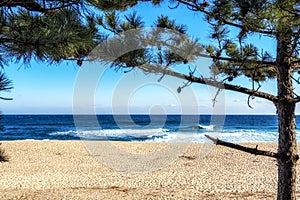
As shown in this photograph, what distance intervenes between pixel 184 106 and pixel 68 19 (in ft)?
7.29

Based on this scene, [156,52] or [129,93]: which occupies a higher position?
[156,52]

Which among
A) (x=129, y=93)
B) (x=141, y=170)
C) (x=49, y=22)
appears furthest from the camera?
(x=141, y=170)

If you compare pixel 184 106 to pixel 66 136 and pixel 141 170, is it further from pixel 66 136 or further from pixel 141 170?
pixel 66 136

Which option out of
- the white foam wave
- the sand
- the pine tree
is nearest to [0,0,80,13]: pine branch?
the pine tree

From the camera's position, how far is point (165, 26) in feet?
8.19

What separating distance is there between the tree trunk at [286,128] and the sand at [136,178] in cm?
53

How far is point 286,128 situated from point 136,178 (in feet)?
11.5

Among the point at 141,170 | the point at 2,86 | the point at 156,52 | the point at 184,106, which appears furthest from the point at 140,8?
the point at 141,170

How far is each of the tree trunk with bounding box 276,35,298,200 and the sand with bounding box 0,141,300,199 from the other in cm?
53

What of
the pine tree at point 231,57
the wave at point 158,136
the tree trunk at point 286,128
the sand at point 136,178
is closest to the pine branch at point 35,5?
the pine tree at point 231,57

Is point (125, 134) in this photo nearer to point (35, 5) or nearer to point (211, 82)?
point (211, 82)

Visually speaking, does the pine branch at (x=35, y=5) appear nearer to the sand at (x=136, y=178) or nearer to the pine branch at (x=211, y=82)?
the pine branch at (x=211, y=82)

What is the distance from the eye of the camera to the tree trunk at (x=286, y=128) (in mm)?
2441

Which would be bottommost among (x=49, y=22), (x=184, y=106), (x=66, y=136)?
(x=66, y=136)
